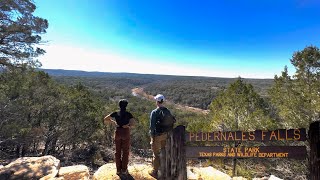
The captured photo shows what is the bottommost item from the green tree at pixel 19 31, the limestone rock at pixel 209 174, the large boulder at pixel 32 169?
the large boulder at pixel 32 169

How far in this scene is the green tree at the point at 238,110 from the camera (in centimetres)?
1450

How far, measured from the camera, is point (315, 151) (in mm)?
3742

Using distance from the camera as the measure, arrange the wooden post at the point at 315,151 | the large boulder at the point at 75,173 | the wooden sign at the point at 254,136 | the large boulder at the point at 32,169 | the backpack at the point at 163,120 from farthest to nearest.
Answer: the large boulder at the point at 32,169
the large boulder at the point at 75,173
the backpack at the point at 163,120
the wooden sign at the point at 254,136
the wooden post at the point at 315,151

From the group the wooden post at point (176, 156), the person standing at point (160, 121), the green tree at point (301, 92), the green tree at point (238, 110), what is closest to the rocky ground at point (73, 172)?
the person standing at point (160, 121)

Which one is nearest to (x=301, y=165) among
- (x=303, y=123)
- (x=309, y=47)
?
(x=303, y=123)

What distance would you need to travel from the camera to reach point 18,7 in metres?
11.1

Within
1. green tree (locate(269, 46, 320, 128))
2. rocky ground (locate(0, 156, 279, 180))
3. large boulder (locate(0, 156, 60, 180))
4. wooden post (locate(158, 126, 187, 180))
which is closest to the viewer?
wooden post (locate(158, 126, 187, 180))

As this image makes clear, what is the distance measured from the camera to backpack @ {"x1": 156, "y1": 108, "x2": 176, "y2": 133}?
5.40 metres

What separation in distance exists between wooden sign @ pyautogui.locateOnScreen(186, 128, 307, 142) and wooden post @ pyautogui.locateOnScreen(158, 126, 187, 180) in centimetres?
16

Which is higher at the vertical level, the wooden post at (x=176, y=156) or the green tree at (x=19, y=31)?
the green tree at (x=19, y=31)

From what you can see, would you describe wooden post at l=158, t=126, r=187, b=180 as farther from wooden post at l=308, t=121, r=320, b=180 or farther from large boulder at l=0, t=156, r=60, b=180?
large boulder at l=0, t=156, r=60, b=180

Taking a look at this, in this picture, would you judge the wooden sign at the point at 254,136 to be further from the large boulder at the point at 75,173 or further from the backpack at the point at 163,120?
the large boulder at the point at 75,173

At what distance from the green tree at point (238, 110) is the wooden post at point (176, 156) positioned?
35.7 feet

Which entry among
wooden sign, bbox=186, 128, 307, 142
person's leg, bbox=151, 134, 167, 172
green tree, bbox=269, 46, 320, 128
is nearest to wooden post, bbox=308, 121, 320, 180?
wooden sign, bbox=186, 128, 307, 142
